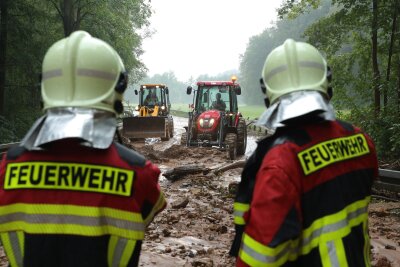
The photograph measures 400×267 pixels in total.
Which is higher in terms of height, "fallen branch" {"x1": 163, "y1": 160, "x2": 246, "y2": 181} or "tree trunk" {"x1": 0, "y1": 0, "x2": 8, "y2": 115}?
"tree trunk" {"x1": 0, "y1": 0, "x2": 8, "y2": 115}

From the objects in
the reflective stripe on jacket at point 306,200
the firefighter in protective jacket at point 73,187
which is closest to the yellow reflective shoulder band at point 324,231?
the reflective stripe on jacket at point 306,200

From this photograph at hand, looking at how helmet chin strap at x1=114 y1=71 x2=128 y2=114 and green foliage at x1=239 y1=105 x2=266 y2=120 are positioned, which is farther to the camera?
green foliage at x1=239 y1=105 x2=266 y2=120

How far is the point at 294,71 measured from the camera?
207 centimetres

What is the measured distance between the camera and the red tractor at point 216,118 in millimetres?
15648

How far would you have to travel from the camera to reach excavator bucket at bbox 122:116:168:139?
19312 millimetres

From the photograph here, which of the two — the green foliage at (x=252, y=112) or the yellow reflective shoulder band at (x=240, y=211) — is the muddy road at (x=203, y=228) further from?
the green foliage at (x=252, y=112)

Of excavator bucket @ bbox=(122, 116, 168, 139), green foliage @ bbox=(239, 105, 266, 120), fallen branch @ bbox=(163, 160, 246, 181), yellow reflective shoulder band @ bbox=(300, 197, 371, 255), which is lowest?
fallen branch @ bbox=(163, 160, 246, 181)

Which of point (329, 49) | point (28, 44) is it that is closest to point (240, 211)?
point (329, 49)

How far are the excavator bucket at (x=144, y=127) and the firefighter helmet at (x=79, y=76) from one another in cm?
1736

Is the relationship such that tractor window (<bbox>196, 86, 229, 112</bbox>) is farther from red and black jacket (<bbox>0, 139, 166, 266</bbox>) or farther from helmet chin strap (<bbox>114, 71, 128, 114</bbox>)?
red and black jacket (<bbox>0, 139, 166, 266</bbox>)

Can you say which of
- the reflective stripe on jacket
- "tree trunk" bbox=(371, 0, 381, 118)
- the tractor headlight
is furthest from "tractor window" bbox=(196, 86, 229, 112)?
the reflective stripe on jacket

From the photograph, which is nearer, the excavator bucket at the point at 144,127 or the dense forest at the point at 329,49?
the dense forest at the point at 329,49

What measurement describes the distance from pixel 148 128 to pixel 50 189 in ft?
59.2

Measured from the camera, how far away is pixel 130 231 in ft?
6.15
